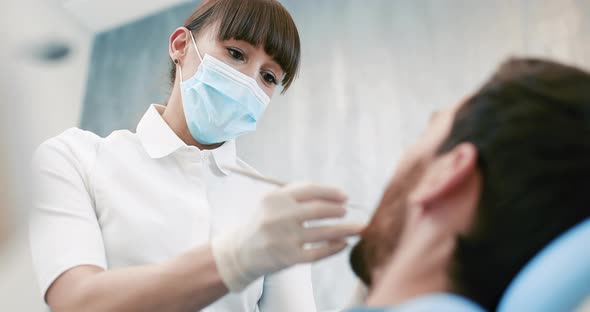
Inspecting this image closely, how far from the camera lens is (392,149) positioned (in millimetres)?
1972

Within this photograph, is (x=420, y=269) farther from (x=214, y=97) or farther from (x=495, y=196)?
(x=214, y=97)

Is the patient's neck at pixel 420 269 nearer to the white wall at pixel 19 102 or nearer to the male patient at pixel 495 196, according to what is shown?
the male patient at pixel 495 196

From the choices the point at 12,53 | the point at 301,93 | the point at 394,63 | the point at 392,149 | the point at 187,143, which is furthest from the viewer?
the point at 301,93

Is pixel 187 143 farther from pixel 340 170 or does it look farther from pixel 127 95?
pixel 127 95

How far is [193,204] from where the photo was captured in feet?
4.05

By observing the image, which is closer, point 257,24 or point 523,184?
point 523,184

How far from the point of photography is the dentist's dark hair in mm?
1325

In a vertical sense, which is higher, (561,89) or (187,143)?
(561,89)

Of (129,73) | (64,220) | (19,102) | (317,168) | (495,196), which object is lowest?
(317,168)

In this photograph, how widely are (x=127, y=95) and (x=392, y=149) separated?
1559 millimetres

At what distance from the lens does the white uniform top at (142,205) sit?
104cm

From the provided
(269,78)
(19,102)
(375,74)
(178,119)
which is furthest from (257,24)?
(19,102)

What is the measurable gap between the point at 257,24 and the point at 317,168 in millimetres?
867

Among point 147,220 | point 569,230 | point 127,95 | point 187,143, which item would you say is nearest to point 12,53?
point 569,230
